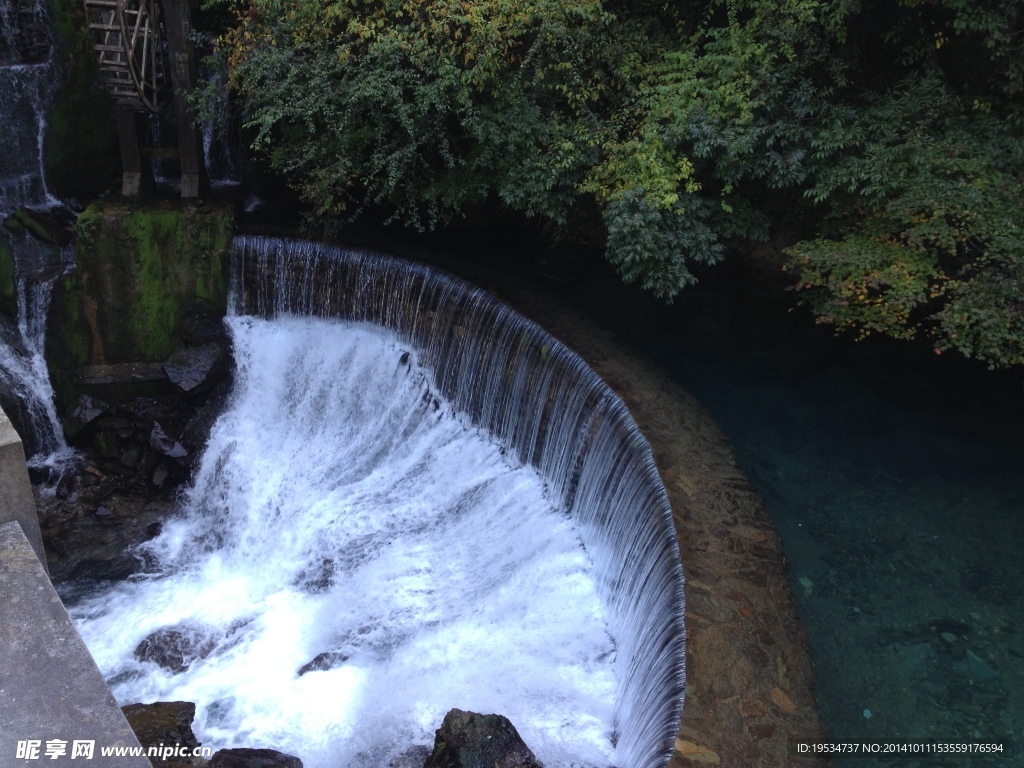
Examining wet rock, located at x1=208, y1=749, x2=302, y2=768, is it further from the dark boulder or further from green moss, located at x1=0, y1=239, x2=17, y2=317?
green moss, located at x1=0, y1=239, x2=17, y2=317

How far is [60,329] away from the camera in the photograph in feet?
31.0

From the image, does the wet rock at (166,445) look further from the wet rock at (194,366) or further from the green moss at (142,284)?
the green moss at (142,284)

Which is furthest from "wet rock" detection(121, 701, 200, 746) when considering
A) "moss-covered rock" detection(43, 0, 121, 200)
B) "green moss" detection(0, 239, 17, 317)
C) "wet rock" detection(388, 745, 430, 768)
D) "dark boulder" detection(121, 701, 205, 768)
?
"moss-covered rock" detection(43, 0, 121, 200)

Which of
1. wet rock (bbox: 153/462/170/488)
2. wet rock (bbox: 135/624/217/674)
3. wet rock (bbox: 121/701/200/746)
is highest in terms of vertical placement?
wet rock (bbox: 153/462/170/488)

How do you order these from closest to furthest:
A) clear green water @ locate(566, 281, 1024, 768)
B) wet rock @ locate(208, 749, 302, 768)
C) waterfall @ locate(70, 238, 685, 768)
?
1. clear green water @ locate(566, 281, 1024, 768)
2. wet rock @ locate(208, 749, 302, 768)
3. waterfall @ locate(70, 238, 685, 768)

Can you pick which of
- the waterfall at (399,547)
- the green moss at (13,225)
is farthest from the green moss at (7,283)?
the waterfall at (399,547)

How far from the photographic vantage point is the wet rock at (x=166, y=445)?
9102mm

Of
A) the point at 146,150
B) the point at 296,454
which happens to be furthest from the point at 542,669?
the point at 146,150

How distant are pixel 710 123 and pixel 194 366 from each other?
6.57 metres

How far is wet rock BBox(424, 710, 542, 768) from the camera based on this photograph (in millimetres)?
5152

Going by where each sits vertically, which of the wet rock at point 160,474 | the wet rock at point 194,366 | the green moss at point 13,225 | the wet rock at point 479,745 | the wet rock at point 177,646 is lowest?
the wet rock at point 177,646

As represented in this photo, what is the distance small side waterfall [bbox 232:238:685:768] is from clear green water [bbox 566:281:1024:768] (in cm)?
108

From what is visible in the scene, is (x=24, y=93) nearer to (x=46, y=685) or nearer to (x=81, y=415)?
(x=81, y=415)

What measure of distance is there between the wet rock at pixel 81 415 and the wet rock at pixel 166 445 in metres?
0.76
